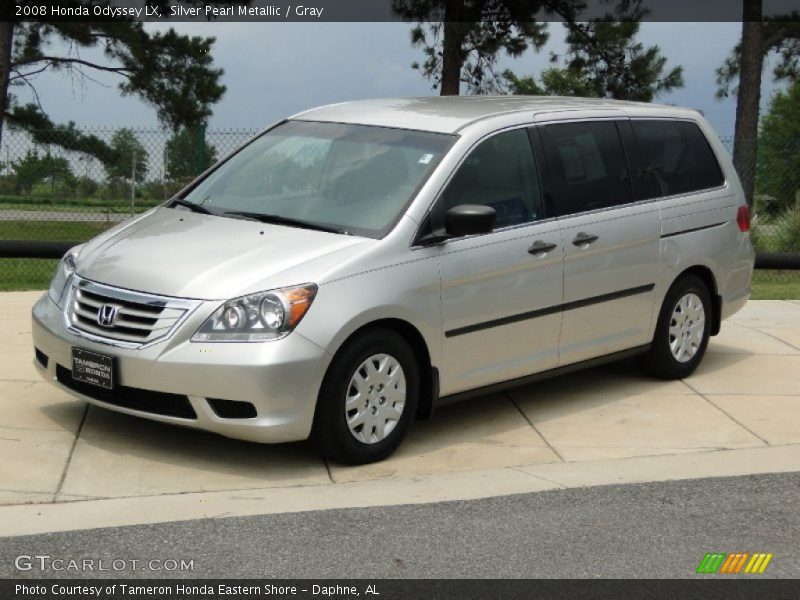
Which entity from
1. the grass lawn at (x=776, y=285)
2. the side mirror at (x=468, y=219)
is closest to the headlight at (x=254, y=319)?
the side mirror at (x=468, y=219)

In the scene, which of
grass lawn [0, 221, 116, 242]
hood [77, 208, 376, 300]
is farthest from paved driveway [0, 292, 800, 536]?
grass lawn [0, 221, 116, 242]

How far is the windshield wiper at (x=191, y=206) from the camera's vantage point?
25.6ft

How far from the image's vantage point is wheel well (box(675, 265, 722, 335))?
9.06 m

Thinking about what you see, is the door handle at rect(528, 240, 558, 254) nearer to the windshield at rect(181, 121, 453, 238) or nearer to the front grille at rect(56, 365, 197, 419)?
the windshield at rect(181, 121, 453, 238)

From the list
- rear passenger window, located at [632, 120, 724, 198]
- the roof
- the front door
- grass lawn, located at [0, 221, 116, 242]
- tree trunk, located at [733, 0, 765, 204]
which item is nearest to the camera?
the front door

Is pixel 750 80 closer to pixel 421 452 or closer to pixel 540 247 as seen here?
pixel 540 247

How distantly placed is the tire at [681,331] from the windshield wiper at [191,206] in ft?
9.94

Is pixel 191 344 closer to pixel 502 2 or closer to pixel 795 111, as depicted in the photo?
pixel 502 2

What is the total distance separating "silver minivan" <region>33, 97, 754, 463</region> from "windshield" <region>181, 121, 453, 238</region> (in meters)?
0.01

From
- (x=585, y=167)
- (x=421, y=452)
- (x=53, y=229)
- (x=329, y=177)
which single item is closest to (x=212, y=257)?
(x=329, y=177)

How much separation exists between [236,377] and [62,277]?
1.50 metres

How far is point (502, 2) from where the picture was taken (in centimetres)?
2216

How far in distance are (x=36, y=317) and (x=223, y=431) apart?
1.44 metres
